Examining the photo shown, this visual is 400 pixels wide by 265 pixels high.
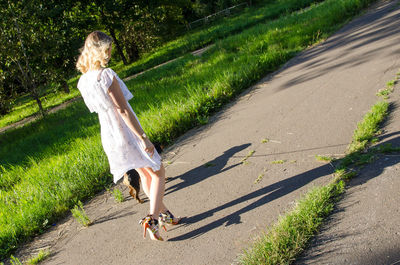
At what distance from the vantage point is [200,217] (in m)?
3.49

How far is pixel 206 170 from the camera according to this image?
4441mm

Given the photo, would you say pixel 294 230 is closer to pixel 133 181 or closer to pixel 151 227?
pixel 151 227

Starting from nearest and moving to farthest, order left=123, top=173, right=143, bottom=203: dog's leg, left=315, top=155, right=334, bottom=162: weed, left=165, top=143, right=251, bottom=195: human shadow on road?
left=315, top=155, right=334, bottom=162: weed
left=123, top=173, right=143, bottom=203: dog's leg
left=165, top=143, right=251, bottom=195: human shadow on road

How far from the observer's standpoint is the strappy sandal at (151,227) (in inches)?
124

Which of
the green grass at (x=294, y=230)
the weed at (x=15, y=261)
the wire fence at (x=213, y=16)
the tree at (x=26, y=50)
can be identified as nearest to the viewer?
the green grass at (x=294, y=230)

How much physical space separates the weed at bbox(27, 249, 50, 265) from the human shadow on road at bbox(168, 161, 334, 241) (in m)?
1.39

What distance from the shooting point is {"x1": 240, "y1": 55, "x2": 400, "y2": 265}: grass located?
2.52 m

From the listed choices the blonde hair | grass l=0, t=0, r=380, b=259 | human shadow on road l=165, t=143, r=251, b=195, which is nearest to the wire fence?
grass l=0, t=0, r=380, b=259

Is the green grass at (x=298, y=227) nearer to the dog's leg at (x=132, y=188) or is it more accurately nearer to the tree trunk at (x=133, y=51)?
the dog's leg at (x=132, y=188)

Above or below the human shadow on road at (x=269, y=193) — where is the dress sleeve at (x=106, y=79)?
above

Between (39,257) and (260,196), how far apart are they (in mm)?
2331

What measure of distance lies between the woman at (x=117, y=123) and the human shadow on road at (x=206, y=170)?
812mm

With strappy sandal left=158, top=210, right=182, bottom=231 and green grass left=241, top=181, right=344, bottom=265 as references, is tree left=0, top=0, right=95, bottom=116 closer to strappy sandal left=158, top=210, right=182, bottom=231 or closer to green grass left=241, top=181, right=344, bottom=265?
strappy sandal left=158, top=210, right=182, bottom=231

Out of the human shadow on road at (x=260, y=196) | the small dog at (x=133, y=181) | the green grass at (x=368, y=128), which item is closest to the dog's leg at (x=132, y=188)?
the small dog at (x=133, y=181)
